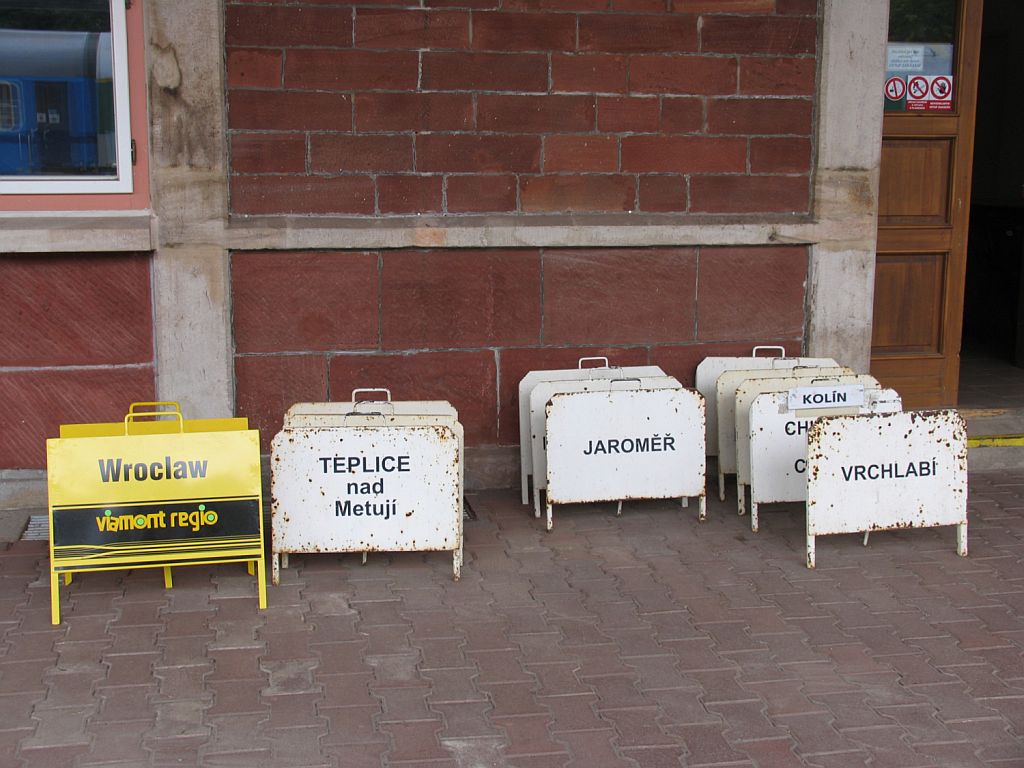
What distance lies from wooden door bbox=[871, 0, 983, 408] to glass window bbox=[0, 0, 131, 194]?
4.69m

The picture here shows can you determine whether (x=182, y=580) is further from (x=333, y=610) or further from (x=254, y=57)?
(x=254, y=57)

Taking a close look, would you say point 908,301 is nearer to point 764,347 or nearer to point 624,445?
point 764,347

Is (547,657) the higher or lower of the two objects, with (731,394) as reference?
lower

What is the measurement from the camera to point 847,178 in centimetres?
755

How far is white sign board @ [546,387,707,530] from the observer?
6.58m

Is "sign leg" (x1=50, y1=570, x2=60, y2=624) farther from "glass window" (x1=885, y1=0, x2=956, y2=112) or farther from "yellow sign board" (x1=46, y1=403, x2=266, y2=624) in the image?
"glass window" (x1=885, y1=0, x2=956, y2=112)

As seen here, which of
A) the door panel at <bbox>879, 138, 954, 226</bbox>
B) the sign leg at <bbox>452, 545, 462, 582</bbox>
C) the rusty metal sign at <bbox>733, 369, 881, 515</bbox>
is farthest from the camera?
the door panel at <bbox>879, 138, 954, 226</bbox>

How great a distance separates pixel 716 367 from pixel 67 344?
3.75 meters

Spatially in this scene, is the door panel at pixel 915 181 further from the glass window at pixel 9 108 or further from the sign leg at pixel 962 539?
the glass window at pixel 9 108

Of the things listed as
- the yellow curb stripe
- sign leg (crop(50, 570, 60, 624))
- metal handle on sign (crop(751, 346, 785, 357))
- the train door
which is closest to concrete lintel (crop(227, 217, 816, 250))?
metal handle on sign (crop(751, 346, 785, 357))

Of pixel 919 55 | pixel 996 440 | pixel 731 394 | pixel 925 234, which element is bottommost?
pixel 996 440

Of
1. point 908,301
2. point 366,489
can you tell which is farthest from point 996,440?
point 366,489

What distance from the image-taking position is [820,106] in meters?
7.47

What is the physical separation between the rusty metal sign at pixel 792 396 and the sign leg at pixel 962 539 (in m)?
0.79
